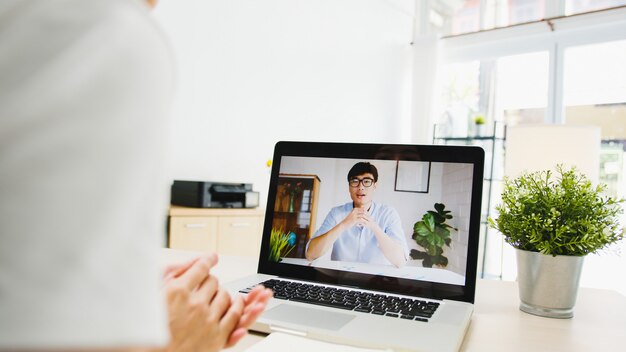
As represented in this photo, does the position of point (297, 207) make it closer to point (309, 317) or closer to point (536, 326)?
point (309, 317)

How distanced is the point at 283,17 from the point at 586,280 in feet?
10.9

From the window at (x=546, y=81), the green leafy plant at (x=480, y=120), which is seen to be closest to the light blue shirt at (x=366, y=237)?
the window at (x=546, y=81)

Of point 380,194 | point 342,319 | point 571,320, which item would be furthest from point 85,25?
point 571,320

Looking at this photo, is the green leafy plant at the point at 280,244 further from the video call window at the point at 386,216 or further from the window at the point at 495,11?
the window at the point at 495,11

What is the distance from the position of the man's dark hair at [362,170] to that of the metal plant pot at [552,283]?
0.34 m

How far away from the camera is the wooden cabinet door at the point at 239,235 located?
2.79m

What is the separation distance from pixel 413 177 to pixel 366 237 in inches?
6.5

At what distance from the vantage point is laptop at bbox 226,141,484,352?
90 centimetres

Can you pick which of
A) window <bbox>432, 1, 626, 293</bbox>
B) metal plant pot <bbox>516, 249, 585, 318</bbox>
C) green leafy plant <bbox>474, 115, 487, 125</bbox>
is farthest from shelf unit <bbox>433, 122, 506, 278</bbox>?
metal plant pot <bbox>516, 249, 585, 318</bbox>

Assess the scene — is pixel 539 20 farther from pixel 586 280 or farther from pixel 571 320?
pixel 571 320

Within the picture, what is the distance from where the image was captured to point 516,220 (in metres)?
0.95

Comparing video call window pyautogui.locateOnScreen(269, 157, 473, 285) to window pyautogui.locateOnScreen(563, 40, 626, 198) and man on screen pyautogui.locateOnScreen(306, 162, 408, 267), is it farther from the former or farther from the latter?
window pyautogui.locateOnScreen(563, 40, 626, 198)

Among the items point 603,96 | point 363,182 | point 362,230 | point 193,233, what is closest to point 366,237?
point 362,230

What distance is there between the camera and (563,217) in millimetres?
909
